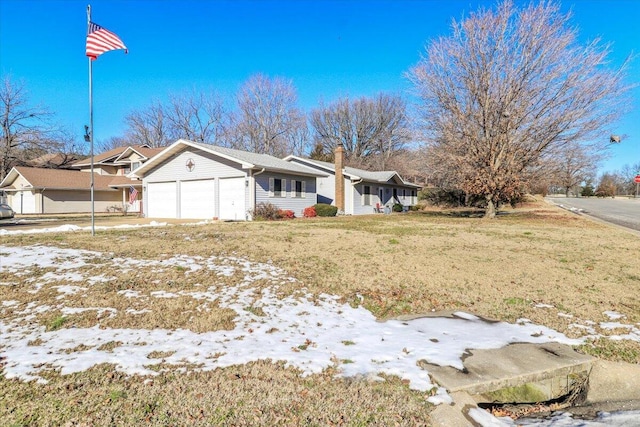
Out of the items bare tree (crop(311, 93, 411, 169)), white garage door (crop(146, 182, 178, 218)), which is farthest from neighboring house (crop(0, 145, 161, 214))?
bare tree (crop(311, 93, 411, 169))

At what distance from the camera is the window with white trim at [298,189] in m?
20.6

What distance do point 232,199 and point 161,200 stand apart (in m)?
5.49

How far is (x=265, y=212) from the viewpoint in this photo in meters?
17.8

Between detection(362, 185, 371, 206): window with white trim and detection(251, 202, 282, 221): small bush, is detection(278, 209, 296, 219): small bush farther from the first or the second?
detection(362, 185, 371, 206): window with white trim

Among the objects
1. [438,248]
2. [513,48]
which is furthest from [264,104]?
[438,248]

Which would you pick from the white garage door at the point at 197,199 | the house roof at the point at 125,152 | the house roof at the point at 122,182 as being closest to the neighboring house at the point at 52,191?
the house roof at the point at 122,182

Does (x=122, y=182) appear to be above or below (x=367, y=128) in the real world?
below

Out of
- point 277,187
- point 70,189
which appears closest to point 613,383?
point 277,187

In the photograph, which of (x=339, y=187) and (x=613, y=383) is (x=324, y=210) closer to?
(x=339, y=187)

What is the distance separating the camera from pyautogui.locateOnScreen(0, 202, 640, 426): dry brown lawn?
7.39ft

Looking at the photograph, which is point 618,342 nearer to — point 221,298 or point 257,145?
point 221,298

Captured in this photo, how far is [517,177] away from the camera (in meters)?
17.2

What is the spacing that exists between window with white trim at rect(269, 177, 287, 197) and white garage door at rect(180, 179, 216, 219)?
3175 millimetres

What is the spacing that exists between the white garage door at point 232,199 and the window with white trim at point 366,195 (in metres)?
10.1
